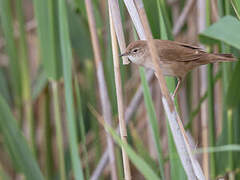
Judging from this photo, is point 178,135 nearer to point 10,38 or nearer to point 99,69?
point 99,69

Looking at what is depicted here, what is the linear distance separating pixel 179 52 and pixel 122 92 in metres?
0.41

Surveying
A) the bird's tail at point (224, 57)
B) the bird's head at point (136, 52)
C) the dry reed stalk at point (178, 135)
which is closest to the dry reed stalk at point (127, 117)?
the bird's head at point (136, 52)

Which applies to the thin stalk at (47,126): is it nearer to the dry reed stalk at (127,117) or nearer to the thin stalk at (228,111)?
the dry reed stalk at (127,117)

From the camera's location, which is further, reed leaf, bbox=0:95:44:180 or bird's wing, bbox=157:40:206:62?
reed leaf, bbox=0:95:44:180

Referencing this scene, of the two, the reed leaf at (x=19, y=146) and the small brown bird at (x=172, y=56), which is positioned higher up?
the small brown bird at (x=172, y=56)

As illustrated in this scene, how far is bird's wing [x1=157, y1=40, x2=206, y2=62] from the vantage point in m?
1.66

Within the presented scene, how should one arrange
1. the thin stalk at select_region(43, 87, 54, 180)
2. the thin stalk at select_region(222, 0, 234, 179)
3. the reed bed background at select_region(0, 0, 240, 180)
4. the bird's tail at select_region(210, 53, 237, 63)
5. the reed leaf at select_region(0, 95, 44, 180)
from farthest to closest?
the thin stalk at select_region(43, 87, 54, 180), the reed leaf at select_region(0, 95, 44, 180), the thin stalk at select_region(222, 0, 234, 179), the bird's tail at select_region(210, 53, 237, 63), the reed bed background at select_region(0, 0, 240, 180)

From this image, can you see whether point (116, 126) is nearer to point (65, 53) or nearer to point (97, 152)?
point (97, 152)

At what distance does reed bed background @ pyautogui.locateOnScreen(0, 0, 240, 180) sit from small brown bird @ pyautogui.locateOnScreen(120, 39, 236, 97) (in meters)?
0.05

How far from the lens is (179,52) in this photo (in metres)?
1.72

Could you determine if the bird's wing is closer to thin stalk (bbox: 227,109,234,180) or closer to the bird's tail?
the bird's tail

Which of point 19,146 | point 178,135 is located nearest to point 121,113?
point 178,135

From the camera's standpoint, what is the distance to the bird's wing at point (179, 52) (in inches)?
65.2

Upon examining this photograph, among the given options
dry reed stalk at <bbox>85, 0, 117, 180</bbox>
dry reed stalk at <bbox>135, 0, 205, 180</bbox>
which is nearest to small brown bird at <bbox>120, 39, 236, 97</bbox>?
dry reed stalk at <bbox>85, 0, 117, 180</bbox>
